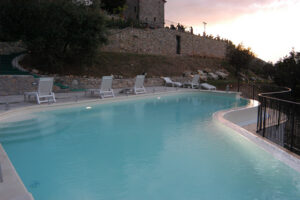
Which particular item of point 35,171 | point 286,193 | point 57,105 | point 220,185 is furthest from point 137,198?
point 57,105

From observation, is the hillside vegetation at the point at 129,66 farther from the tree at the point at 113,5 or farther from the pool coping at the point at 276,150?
the tree at the point at 113,5

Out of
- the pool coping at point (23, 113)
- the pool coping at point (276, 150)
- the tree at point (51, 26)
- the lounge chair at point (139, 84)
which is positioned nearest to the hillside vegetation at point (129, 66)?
the tree at point (51, 26)

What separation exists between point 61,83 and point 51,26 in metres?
2.79

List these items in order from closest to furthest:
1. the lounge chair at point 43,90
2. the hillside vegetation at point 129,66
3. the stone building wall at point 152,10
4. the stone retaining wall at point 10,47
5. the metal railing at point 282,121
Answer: the metal railing at point 282,121 → the lounge chair at point 43,90 → the hillside vegetation at point 129,66 → the stone retaining wall at point 10,47 → the stone building wall at point 152,10

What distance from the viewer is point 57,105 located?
7863mm

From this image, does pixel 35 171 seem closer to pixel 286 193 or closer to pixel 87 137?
pixel 87 137

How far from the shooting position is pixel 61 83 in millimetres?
11984

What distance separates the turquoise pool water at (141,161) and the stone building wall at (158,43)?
11.4m

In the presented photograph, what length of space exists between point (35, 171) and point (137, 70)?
13.3 m

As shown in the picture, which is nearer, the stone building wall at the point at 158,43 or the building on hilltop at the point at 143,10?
the stone building wall at the point at 158,43

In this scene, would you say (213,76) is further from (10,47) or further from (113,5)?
(113,5)

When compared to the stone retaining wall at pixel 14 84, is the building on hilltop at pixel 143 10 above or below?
above

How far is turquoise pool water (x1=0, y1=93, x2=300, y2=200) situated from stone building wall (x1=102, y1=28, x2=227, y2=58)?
37.4 feet

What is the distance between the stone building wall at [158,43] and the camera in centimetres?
1898
